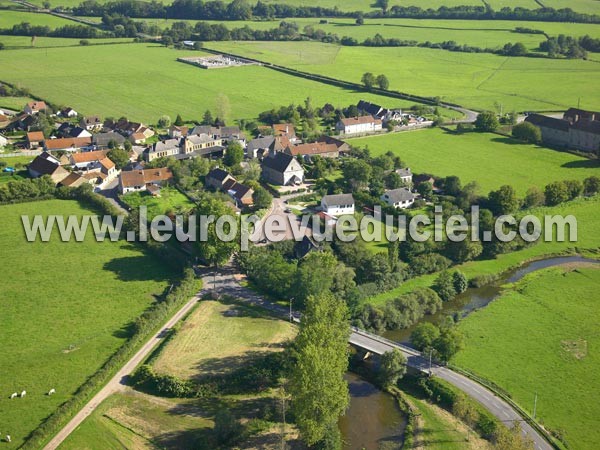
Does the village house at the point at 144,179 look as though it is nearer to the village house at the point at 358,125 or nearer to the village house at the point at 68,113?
the village house at the point at 358,125

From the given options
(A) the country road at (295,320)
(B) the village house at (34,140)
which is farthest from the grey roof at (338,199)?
(B) the village house at (34,140)

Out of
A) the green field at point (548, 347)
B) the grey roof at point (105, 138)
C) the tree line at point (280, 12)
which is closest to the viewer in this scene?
the green field at point (548, 347)

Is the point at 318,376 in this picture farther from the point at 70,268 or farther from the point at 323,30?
the point at 323,30

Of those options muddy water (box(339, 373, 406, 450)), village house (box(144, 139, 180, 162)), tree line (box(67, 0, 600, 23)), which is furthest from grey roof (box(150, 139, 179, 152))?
tree line (box(67, 0, 600, 23))

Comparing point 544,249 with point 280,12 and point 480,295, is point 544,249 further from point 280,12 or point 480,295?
point 280,12

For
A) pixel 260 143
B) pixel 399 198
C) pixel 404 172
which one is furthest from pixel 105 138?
pixel 399 198

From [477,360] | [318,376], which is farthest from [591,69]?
[318,376]
